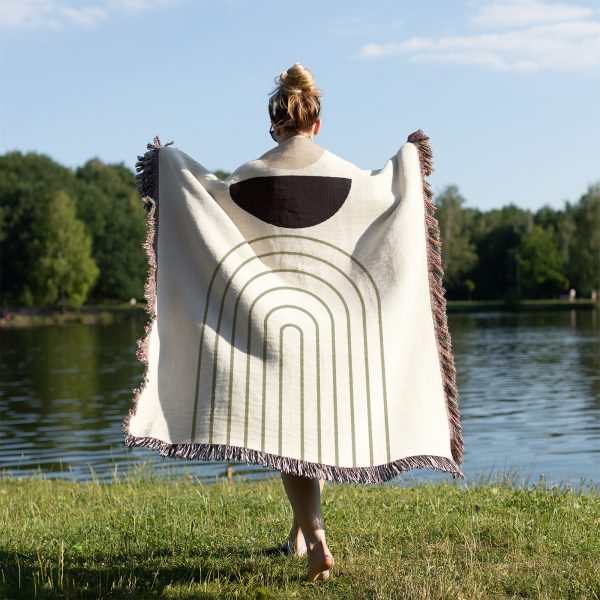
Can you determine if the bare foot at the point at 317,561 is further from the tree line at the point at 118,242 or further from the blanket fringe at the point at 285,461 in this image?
the tree line at the point at 118,242

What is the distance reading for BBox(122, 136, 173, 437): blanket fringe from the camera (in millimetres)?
4531

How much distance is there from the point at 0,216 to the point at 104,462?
63.1m

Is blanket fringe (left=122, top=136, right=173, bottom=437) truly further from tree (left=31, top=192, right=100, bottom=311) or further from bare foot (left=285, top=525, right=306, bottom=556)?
tree (left=31, top=192, right=100, bottom=311)

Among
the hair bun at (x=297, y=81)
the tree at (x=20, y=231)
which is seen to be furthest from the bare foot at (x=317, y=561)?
the tree at (x=20, y=231)

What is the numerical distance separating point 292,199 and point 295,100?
43cm

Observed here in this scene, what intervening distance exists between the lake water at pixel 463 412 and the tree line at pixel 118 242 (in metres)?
25.2

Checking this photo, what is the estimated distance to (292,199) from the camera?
4.52 metres

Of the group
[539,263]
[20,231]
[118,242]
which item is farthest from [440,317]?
[539,263]

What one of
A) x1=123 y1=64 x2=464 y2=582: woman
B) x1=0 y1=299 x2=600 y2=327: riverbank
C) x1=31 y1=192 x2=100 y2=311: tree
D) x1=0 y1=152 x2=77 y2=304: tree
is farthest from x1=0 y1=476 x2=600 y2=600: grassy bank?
x1=0 y1=152 x2=77 y2=304: tree

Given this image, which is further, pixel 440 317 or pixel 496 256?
pixel 496 256

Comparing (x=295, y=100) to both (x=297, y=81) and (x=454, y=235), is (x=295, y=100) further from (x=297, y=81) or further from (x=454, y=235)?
(x=454, y=235)

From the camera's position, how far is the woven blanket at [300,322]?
170 inches

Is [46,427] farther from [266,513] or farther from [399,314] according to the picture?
[399,314]

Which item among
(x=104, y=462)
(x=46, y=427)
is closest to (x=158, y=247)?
(x=104, y=462)
